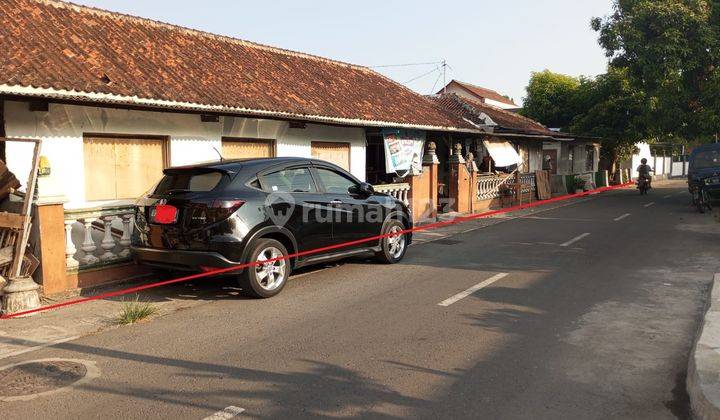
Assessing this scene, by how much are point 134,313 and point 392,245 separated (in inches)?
172

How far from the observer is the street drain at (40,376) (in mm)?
4144

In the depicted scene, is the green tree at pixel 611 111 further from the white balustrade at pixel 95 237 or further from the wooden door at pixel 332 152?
the white balustrade at pixel 95 237

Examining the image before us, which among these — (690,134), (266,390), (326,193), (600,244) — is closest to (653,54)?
(690,134)

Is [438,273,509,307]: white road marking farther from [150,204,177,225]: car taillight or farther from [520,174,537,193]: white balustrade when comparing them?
[520,174,537,193]: white balustrade

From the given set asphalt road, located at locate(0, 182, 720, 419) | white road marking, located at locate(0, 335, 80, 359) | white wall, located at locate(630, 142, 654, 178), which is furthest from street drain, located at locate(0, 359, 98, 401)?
white wall, located at locate(630, 142, 654, 178)

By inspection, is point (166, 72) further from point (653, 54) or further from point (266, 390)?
point (653, 54)

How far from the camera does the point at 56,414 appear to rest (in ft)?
12.3

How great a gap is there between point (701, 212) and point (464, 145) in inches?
308

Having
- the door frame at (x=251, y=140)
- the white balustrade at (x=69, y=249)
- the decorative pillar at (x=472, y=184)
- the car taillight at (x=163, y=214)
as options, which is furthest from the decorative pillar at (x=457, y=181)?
the white balustrade at (x=69, y=249)

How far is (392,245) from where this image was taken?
9.16 m

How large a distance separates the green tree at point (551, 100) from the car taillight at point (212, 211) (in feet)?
99.3

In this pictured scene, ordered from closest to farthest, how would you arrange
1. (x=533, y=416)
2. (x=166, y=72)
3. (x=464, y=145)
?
(x=533, y=416)
(x=166, y=72)
(x=464, y=145)

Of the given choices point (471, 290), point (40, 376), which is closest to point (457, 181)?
point (471, 290)

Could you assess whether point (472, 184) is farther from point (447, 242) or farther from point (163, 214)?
point (163, 214)
